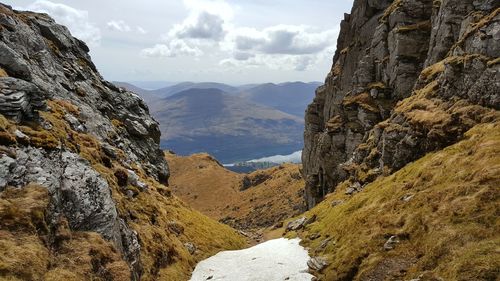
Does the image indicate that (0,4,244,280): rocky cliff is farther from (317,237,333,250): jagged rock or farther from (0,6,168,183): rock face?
(317,237,333,250): jagged rock

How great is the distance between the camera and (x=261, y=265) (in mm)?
48344

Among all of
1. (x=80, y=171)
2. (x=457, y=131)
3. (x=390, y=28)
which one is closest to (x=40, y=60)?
(x=80, y=171)

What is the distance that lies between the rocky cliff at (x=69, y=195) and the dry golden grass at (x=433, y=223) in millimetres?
20737

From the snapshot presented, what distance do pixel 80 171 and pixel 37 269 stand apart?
41.3ft

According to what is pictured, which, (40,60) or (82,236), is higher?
(40,60)

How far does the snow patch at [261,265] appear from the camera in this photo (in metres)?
44.2

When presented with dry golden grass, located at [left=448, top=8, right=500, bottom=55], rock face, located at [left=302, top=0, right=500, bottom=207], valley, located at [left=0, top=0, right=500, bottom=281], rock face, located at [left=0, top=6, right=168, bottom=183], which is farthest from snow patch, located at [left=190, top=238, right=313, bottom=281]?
dry golden grass, located at [left=448, top=8, right=500, bottom=55]

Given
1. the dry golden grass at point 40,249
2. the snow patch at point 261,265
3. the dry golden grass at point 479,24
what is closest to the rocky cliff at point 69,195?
the dry golden grass at point 40,249

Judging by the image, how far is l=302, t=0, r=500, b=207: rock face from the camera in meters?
52.9

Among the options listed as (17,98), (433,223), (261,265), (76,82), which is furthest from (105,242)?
(76,82)

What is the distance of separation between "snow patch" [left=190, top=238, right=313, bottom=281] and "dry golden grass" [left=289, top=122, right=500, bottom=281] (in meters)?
3.06

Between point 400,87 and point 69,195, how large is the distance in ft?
231

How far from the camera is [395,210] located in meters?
43.4

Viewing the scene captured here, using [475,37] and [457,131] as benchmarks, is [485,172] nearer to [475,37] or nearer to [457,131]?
[457,131]
